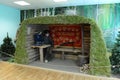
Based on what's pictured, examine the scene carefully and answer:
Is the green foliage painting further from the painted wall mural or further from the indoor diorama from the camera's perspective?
the painted wall mural

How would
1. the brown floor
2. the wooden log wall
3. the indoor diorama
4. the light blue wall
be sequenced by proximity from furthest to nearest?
the light blue wall
the wooden log wall
the indoor diorama
the brown floor

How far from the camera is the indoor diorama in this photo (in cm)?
452

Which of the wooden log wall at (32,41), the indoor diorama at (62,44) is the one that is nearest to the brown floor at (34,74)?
the indoor diorama at (62,44)

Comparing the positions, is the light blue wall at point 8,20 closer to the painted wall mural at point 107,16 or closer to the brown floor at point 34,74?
the brown floor at point 34,74

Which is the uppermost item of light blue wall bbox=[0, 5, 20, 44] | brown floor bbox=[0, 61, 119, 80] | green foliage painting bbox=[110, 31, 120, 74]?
light blue wall bbox=[0, 5, 20, 44]

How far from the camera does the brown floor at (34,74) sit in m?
4.27

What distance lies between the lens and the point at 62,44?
6.73 m

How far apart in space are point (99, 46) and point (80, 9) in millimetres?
3710

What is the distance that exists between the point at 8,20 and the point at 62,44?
395 cm

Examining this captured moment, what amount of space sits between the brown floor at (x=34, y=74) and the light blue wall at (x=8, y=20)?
323 cm

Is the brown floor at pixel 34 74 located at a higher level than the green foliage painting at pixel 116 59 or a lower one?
lower

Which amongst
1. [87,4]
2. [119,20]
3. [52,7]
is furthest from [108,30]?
[52,7]

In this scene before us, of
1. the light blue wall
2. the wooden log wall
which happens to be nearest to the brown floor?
the wooden log wall

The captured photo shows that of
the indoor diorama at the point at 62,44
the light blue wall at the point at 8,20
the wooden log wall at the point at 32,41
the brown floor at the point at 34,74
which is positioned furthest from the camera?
the light blue wall at the point at 8,20
